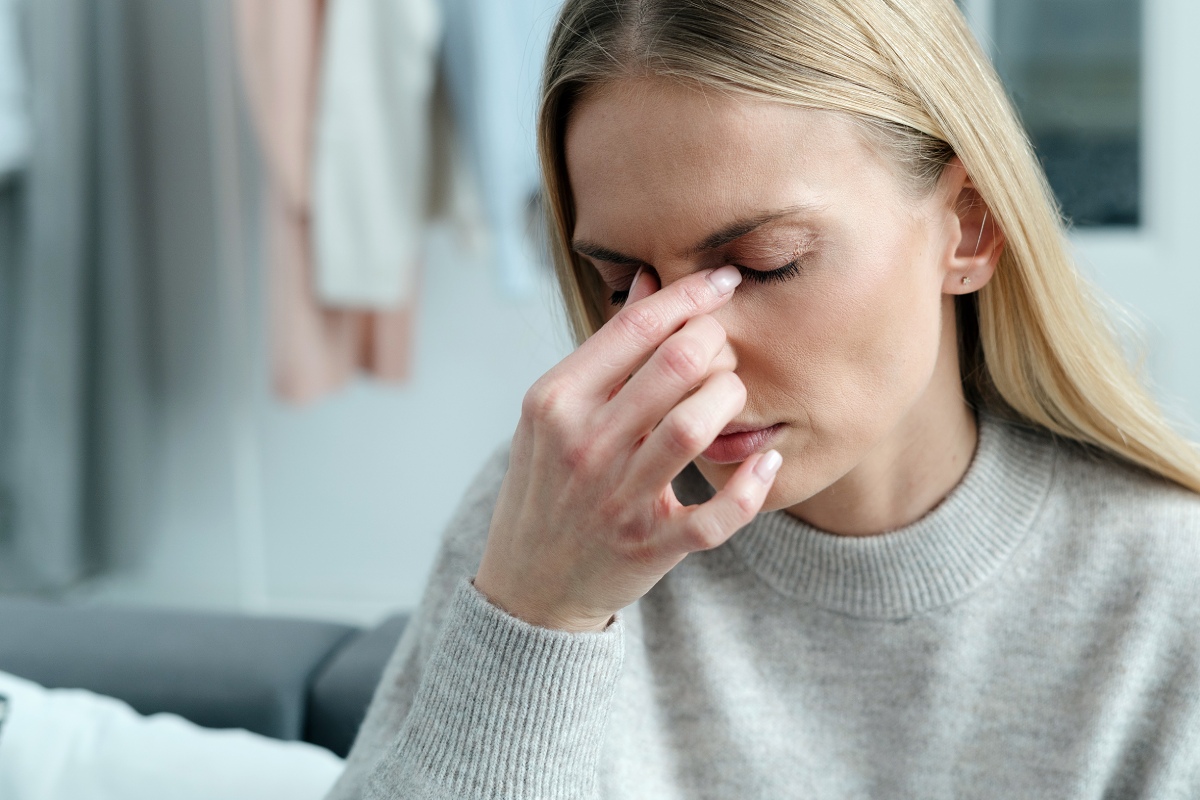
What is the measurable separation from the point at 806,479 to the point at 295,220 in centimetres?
168

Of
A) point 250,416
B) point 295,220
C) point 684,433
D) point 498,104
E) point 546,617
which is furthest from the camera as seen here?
point 250,416

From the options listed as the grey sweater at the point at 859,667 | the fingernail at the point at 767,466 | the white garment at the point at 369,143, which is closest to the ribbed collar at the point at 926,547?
the grey sweater at the point at 859,667

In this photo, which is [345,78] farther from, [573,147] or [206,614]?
[573,147]

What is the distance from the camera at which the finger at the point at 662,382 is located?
2.39 feet

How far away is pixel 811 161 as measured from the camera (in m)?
0.77

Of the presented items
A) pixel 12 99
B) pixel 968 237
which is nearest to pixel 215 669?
pixel 968 237

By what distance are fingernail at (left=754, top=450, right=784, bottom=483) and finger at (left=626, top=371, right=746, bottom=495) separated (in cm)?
4

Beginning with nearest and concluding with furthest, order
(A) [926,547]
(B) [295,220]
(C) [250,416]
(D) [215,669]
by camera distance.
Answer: (A) [926,547] → (D) [215,669] → (B) [295,220] → (C) [250,416]

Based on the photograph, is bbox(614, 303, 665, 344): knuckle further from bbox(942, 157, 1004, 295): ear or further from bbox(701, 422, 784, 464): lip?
bbox(942, 157, 1004, 295): ear

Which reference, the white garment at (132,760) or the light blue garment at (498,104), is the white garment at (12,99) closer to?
the light blue garment at (498,104)

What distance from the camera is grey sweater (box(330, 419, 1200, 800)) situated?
829 mm

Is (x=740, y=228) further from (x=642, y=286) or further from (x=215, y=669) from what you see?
(x=215, y=669)

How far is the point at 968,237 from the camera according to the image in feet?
2.91

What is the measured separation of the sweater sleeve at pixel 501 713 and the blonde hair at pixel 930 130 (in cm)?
30
